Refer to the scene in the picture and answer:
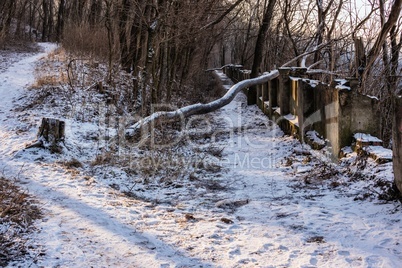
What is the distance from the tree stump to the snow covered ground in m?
0.18

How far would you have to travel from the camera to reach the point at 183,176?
6340mm

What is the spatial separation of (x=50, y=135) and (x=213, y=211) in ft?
12.6

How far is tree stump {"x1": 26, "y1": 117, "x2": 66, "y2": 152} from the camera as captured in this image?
7113 mm

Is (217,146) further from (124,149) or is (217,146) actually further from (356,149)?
(356,149)

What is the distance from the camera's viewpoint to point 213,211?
477 cm

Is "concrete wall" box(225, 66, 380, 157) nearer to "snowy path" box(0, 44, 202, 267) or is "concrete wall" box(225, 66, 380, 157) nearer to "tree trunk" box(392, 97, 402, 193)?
"tree trunk" box(392, 97, 402, 193)

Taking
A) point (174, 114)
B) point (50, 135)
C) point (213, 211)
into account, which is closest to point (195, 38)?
point (174, 114)

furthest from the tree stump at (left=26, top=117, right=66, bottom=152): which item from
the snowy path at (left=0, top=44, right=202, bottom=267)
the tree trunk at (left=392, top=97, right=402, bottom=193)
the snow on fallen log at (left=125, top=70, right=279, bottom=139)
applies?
the tree trunk at (left=392, top=97, right=402, bottom=193)

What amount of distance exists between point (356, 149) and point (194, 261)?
3364mm

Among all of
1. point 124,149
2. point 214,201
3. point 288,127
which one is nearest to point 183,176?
point 214,201

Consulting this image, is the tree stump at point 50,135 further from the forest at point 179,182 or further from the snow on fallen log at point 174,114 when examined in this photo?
the snow on fallen log at point 174,114

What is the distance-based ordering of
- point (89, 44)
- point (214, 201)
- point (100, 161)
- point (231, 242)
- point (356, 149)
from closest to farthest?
point (231, 242)
point (214, 201)
point (356, 149)
point (100, 161)
point (89, 44)

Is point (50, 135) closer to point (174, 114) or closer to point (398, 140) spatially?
point (174, 114)

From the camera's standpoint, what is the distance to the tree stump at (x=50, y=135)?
711 centimetres
